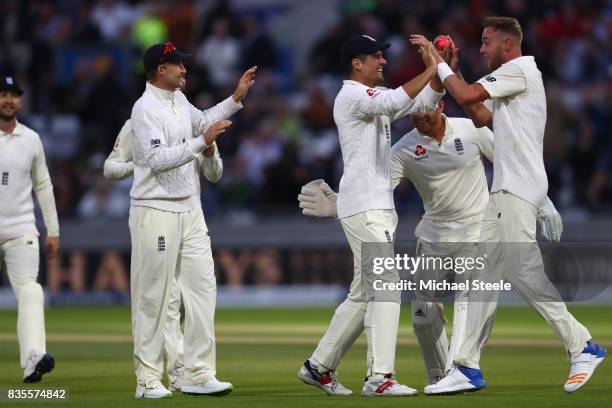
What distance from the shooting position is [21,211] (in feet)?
39.5

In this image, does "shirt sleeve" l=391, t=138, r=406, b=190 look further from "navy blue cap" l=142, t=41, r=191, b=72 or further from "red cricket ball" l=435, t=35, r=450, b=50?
"navy blue cap" l=142, t=41, r=191, b=72

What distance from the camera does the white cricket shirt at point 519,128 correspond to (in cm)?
959

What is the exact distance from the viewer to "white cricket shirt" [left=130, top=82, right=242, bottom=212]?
9812 mm

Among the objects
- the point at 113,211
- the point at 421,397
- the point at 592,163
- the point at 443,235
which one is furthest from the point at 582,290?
the point at 421,397

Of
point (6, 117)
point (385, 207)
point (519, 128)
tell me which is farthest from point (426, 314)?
point (6, 117)

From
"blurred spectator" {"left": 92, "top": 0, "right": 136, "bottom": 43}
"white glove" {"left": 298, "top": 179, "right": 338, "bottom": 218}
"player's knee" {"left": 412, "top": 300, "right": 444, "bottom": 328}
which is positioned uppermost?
"blurred spectator" {"left": 92, "top": 0, "right": 136, "bottom": 43}

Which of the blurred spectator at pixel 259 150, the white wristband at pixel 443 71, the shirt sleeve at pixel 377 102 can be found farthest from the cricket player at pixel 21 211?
the blurred spectator at pixel 259 150

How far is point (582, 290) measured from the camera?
2041cm

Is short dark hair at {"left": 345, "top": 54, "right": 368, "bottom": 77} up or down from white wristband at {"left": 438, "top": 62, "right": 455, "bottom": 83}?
up

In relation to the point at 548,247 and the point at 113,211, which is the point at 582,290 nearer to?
the point at 548,247

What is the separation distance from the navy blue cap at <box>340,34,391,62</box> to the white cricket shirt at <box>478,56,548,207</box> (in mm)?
840

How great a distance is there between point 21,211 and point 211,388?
9.77ft

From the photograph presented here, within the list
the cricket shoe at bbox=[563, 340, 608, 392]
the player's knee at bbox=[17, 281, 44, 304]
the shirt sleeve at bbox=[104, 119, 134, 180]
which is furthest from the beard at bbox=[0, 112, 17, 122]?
the cricket shoe at bbox=[563, 340, 608, 392]

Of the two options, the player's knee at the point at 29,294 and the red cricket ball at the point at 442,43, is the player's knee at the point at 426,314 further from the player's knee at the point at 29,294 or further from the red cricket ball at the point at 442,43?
the player's knee at the point at 29,294
